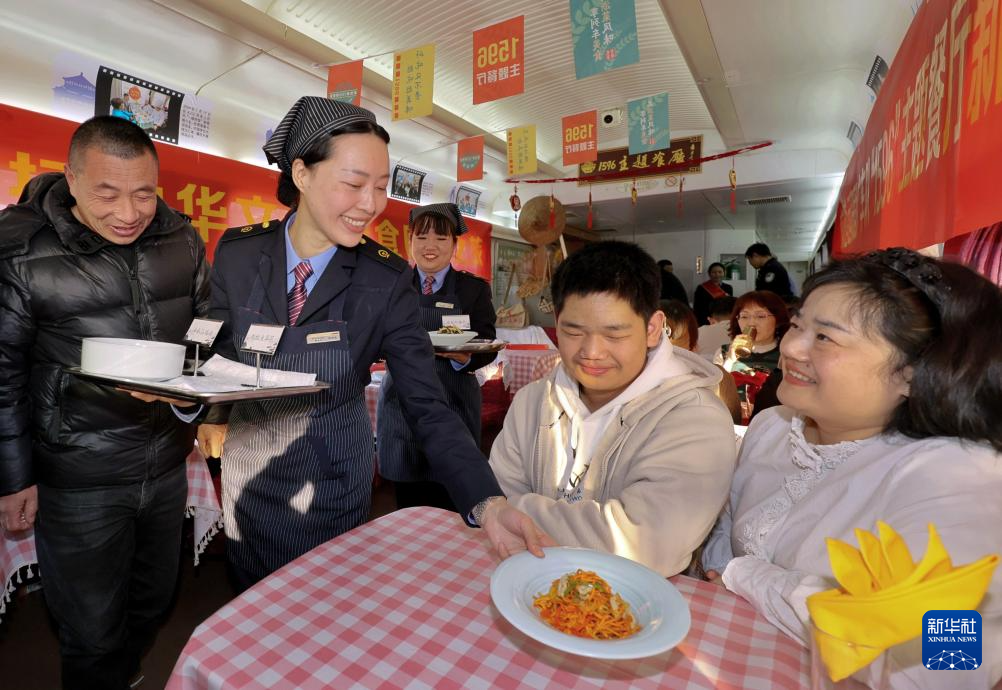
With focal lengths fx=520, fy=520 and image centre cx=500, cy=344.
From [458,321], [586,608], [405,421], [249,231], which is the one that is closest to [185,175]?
[458,321]

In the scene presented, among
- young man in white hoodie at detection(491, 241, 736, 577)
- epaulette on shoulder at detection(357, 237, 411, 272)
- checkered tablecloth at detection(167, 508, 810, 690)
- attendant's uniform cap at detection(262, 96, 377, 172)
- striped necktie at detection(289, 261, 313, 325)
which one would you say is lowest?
checkered tablecloth at detection(167, 508, 810, 690)

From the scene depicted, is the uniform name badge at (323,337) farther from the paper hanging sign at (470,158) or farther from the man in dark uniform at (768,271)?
the man in dark uniform at (768,271)

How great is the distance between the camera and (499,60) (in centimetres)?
394

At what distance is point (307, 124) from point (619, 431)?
3.82ft

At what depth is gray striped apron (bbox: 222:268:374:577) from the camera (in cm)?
142

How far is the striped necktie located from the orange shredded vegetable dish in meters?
1.00

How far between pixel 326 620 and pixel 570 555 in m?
0.45

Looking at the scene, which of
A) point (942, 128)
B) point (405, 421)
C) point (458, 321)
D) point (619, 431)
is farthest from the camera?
point (458, 321)

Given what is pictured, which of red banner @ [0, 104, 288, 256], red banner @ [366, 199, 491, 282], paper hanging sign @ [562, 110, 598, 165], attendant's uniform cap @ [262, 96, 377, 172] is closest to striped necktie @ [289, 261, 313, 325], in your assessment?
attendant's uniform cap @ [262, 96, 377, 172]

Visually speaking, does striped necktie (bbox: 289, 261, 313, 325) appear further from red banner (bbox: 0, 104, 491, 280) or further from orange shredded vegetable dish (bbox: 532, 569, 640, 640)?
red banner (bbox: 0, 104, 491, 280)

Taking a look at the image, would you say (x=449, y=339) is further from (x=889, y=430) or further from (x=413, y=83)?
(x=413, y=83)

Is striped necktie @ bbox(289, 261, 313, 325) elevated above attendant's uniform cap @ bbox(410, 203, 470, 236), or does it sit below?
below

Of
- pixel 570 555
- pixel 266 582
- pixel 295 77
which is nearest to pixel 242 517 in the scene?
pixel 266 582

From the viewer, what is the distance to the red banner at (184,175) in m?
3.79
